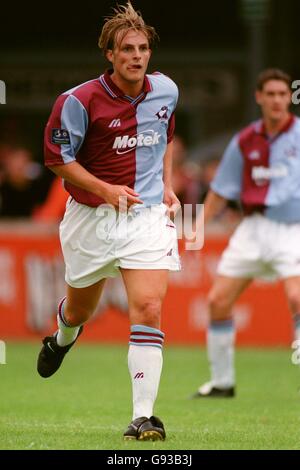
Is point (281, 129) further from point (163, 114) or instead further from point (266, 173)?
point (163, 114)

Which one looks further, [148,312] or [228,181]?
[228,181]

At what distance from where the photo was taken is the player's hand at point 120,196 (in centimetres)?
751

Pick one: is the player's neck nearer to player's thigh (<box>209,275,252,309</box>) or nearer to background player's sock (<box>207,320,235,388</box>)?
player's thigh (<box>209,275,252,309</box>)

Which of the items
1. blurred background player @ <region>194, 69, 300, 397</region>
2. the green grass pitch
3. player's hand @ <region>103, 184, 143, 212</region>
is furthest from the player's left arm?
blurred background player @ <region>194, 69, 300, 397</region>

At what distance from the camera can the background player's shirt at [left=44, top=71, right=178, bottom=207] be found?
24.9ft

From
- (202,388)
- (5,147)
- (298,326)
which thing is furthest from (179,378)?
(5,147)

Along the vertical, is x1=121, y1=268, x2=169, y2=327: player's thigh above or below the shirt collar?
below

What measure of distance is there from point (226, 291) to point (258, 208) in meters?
0.72

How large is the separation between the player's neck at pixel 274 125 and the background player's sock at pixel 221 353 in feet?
5.15

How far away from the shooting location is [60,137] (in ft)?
24.9

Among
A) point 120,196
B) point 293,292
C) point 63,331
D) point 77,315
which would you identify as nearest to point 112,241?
point 120,196

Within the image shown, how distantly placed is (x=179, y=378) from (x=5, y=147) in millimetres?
7845

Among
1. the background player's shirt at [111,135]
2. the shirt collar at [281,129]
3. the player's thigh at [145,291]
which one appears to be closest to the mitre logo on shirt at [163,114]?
the background player's shirt at [111,135]

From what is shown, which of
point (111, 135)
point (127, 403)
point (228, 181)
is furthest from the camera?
point (228, 181)
